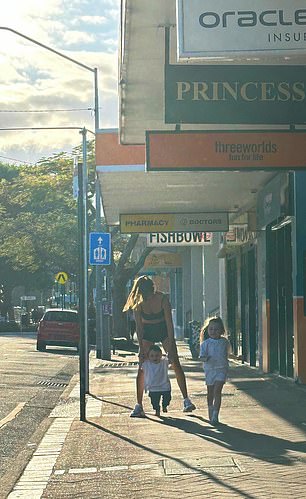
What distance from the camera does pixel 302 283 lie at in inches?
666

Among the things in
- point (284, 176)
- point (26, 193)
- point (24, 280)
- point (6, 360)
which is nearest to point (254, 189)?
point (284, 176)

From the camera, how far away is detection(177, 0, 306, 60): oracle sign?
8.90 meters

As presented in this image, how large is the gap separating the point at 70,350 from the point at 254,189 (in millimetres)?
16981

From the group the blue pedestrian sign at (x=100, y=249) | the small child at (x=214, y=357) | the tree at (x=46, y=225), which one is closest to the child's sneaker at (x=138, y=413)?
the small child at (x=214, y=357)

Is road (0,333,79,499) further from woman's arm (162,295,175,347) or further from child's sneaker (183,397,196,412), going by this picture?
woman's arm (162,295,175,347)

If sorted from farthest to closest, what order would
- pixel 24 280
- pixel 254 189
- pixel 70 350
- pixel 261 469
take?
pixel 24 280 → pixel 70 350 → pixel 254 189 → pixel 261 469

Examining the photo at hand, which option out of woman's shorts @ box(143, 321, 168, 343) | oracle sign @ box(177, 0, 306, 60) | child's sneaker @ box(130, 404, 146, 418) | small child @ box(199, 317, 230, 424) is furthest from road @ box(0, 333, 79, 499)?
oracle sign @ box(177, 0, 306, 60)

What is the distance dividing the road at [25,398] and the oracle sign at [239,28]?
12.6 ft

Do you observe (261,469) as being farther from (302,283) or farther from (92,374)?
(92,374)

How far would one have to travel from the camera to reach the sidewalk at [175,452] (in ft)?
27.0

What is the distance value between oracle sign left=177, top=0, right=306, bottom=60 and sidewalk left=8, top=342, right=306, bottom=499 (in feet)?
10.8

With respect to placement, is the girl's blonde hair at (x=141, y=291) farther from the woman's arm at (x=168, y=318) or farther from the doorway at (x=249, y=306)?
the doorway at (x=249, y=306)

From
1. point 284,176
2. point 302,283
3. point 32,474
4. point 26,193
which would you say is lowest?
point 32,474

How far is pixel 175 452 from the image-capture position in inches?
389
